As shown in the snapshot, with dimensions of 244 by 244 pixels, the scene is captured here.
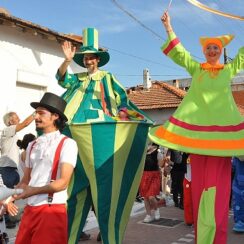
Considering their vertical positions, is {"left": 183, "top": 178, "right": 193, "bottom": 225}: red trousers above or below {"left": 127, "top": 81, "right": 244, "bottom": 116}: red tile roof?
below

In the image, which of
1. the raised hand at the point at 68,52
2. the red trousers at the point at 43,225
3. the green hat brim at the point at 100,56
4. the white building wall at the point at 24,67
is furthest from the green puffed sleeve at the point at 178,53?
the white building wall at the point at 24,67

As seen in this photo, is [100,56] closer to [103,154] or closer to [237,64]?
[103,154]

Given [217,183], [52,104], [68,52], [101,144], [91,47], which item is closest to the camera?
[52,104]

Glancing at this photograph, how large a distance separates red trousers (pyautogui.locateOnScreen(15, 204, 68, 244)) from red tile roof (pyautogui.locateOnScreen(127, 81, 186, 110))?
51.4ft

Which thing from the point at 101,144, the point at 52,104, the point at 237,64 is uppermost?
the point at 237,64

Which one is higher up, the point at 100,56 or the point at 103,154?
the point at 100,56

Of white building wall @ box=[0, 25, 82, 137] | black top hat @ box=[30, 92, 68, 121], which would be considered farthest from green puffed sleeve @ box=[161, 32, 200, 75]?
white building wall @ box=[0, 25, 82, 137]

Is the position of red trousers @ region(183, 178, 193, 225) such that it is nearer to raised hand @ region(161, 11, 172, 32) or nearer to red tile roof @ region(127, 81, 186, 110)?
raised hand @ region(161, 11, 172, 32)

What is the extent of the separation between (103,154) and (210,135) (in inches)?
35.1

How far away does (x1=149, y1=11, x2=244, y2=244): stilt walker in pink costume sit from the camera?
3.44m

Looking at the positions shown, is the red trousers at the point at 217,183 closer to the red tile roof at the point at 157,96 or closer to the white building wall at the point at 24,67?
the white building wall at the point at 24,67

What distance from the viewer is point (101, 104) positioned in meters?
3.82

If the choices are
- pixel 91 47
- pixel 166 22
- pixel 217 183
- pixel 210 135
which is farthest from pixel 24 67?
pixel 217 183

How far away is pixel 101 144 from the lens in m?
3.60
